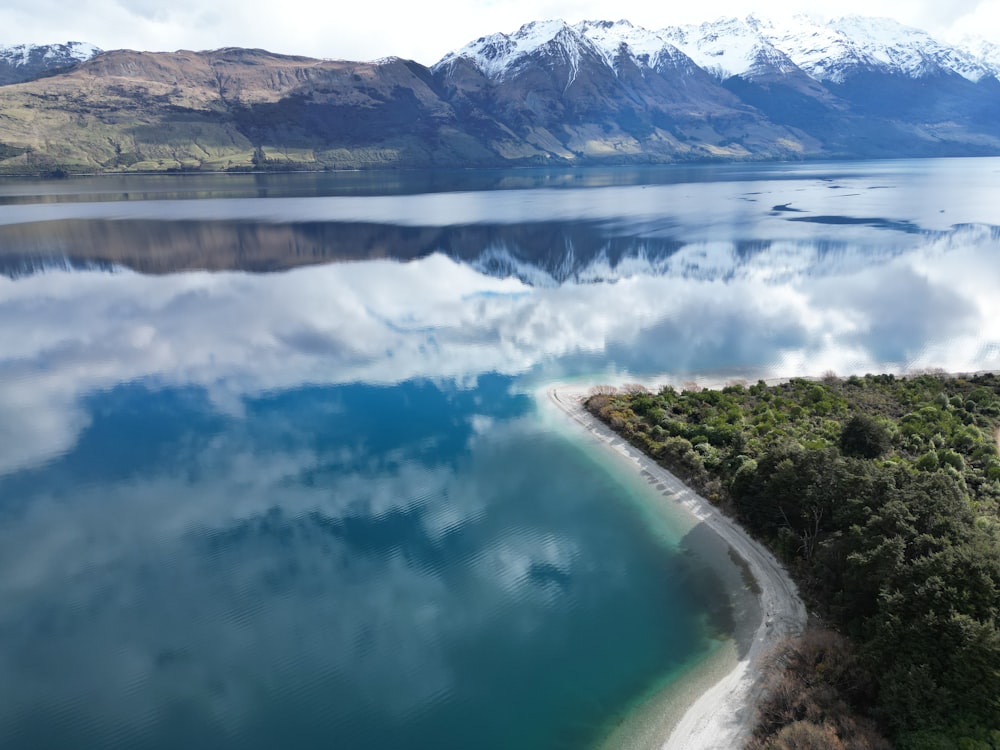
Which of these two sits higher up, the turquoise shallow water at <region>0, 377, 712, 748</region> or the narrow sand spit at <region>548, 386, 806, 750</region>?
the narrow sand spit at <region>548, 386, 806, 750</region>

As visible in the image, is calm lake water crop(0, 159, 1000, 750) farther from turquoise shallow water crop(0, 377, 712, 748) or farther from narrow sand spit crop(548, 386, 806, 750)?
narrow sand spit crop(548, 386, 806, 750)

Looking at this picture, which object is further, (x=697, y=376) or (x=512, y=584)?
(x=697, y=376)

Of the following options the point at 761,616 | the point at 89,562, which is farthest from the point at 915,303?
the point at 89,562

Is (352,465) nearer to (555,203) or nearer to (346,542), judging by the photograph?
(346,542)

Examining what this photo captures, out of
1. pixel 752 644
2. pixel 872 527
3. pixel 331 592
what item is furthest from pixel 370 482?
pixel 872 527

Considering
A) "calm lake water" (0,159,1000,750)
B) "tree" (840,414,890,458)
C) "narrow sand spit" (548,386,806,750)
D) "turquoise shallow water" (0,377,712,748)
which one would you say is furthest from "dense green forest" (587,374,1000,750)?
"turquoise shallow water" (0,377,712,748)

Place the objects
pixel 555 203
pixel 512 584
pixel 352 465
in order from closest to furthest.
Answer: pixel 512 584, pixel 352 465, pixel 555 203

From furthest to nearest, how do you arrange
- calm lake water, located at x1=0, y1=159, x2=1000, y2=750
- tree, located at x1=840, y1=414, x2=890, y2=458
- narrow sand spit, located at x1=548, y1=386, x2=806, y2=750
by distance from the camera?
tree, located at x1=840, y1=414, x2=890, y2=458, calm lake water, located at x1=0, y1=159, x2=1000, y2=750, narrow sand spit, located at x1=548, y1=386, x2=806, y2=750
